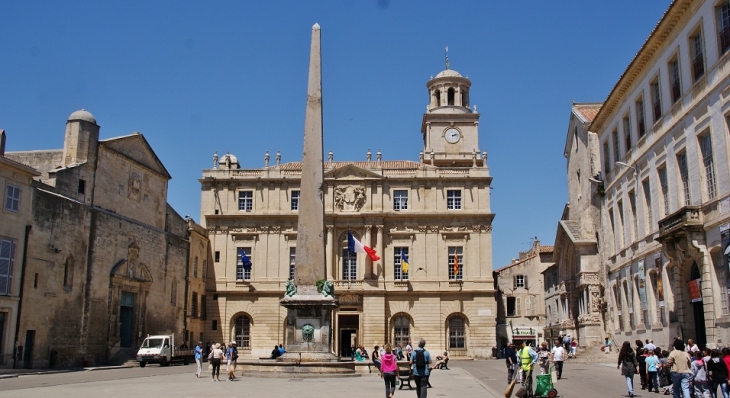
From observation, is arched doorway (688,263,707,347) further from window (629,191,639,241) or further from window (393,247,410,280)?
window (393,247,410,280)

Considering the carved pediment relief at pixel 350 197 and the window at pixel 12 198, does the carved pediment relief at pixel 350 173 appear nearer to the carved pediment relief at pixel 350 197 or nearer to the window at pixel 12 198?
the carved pediment relief at pixel 350 197

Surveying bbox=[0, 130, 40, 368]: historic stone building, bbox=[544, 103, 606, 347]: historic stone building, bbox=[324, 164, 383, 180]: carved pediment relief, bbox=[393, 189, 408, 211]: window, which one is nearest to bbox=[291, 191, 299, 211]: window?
bbox=[324, 164, 383, 180]: carved pediment relief

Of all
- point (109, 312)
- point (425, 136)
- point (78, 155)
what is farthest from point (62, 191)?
point (425, 136)

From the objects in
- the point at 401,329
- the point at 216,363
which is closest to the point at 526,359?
the point at 216,363

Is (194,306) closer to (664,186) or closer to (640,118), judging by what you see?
(640,118)

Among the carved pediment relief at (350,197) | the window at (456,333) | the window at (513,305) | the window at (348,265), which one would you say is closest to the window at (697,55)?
the window at (456,333)

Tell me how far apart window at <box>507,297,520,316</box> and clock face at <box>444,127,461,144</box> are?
12746mm

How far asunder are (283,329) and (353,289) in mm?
4945

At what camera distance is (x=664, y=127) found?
2183cm

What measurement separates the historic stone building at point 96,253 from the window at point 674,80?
2266 cm

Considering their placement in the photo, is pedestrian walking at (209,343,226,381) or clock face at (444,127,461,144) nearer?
pedestrian walking at (209,343,226,381)

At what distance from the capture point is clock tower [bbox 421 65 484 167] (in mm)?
50906

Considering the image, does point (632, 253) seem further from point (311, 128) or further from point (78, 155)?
point (78, 155)

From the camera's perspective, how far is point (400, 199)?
146 feet
